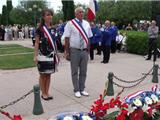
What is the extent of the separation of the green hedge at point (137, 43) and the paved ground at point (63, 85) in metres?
2.14

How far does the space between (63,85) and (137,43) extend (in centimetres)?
801

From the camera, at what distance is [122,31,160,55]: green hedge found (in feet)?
49.9

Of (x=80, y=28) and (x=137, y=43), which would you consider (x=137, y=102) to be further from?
(x=137, y=43)

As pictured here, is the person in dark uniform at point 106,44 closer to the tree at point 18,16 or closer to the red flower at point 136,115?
the red flower at point 136,115

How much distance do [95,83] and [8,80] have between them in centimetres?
256

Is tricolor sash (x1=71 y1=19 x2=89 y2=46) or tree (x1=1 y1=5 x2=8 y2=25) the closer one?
tricolor sash (x1=71 y1=19 x2=89 y2=46)

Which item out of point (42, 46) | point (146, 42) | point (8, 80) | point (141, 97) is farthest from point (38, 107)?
point (146, 42)

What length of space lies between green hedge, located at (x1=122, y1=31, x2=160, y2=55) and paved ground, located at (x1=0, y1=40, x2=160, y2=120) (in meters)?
2.14

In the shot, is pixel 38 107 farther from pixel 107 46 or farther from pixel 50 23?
pixel 107 46

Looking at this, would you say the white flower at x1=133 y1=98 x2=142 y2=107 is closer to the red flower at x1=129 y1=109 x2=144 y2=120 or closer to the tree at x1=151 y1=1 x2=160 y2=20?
the red flower at x1=129 y1=109 x2=144 y2=120

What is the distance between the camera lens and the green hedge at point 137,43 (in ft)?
49.9

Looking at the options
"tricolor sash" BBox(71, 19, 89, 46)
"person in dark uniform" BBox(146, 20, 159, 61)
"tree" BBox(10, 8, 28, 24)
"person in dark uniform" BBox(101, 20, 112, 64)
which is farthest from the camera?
"tree" BBox(10, 8, 28, 24)

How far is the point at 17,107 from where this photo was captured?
644cm

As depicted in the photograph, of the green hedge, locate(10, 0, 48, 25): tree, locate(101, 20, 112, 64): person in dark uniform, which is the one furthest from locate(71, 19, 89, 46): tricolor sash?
locate(10, 0, 48, 25): tree
